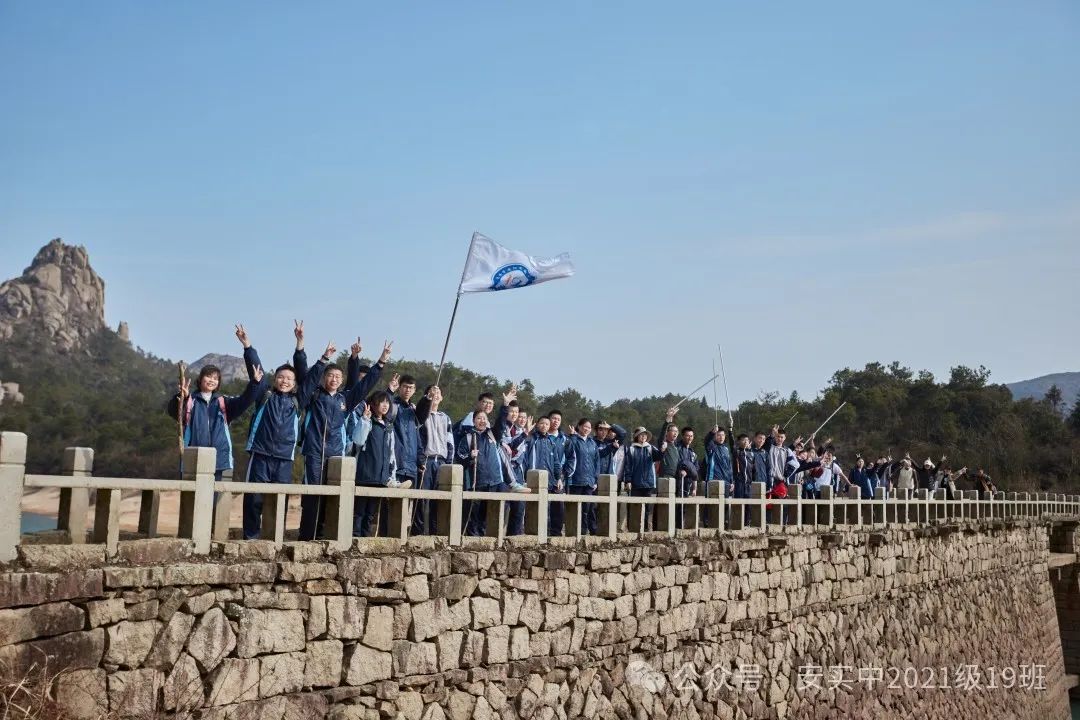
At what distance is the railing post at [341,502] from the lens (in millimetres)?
8086

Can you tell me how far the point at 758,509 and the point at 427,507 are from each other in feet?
21.9

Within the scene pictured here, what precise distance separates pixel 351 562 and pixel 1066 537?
32.7 m

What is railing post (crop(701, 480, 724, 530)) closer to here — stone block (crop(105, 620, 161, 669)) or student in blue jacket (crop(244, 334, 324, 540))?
student in blue jacket (crop(244, 334, 324, 540))

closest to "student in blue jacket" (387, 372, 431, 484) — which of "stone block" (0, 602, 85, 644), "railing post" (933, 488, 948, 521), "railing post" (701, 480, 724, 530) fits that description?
"stone block" (0, 602, 85, 644)

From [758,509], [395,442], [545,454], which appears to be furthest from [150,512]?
[758,509]

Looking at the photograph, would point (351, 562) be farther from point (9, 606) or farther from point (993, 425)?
point (993, 425)

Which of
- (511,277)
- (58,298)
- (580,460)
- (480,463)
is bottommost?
(480,463)

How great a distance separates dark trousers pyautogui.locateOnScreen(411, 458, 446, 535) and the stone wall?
2.47 ft

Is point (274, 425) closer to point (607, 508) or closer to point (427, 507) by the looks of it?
point (427, 507)

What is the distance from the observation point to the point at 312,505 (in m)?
8.95

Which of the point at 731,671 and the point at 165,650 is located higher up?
the point at 165,650

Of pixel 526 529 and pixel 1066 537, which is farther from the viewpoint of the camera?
pixel 1066 537

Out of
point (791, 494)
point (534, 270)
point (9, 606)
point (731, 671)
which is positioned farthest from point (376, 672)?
point (791, 494)

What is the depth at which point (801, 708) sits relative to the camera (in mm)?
15180
